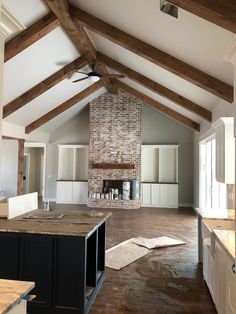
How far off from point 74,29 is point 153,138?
6.07 meters

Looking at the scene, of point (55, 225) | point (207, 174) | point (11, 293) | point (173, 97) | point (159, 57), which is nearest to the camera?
point (11, 293)

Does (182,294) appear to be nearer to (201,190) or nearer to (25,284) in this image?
(25,284)

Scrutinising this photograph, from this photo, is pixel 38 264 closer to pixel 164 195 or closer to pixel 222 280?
pixel 222 280

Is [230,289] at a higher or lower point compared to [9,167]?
lower

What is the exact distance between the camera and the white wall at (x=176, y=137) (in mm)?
10172

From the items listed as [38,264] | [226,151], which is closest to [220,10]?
[226,151]

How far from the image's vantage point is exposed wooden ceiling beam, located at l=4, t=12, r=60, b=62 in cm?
488

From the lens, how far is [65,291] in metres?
2.75

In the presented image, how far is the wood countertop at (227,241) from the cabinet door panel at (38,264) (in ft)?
5.57

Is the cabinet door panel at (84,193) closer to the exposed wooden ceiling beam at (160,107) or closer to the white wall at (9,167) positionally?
the white wall at (9,167)

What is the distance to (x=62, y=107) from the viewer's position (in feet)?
30.0

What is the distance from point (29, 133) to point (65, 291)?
24.7ft

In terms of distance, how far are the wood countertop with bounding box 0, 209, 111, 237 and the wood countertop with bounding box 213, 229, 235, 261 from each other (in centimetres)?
130

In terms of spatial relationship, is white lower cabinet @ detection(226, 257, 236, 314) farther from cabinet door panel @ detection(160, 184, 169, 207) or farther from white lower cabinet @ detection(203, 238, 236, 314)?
cabinet door panel @ detection(160, 184, 169, 207)
